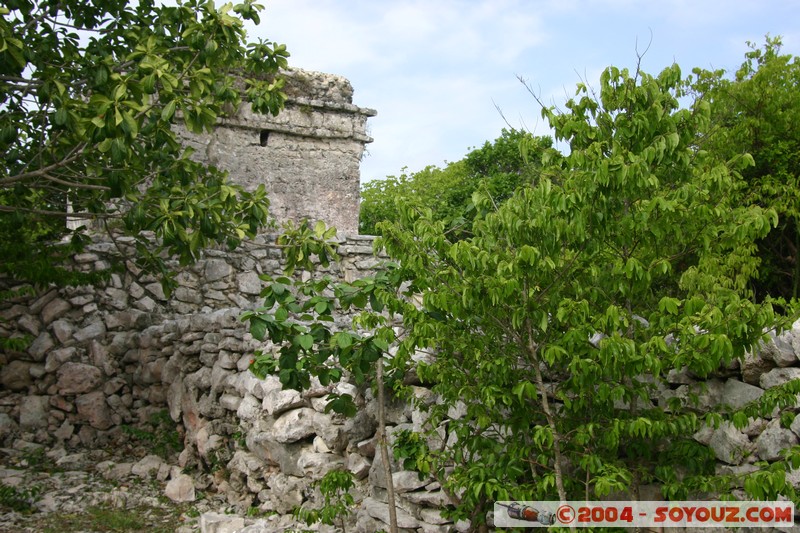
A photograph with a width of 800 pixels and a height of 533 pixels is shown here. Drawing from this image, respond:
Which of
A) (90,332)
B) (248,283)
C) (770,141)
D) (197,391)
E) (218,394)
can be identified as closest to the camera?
(218,394)

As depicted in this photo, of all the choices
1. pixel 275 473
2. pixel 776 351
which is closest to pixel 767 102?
pixel 776 351

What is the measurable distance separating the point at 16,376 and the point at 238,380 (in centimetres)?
299

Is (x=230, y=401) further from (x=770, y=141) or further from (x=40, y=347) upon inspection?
(x=770, y=141)

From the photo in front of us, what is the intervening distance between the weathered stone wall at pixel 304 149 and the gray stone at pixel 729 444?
7474 mm

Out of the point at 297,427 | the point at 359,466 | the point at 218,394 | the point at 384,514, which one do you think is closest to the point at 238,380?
the point at 218,394

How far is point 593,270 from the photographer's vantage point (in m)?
4.30

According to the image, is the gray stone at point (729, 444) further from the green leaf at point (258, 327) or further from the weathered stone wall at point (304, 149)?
the weathered stone wall at point (304, 149)

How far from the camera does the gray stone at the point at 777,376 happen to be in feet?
14.1

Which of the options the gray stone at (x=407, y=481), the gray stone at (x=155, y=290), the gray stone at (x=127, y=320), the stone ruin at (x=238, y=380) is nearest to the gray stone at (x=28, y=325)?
the stone ruin at (x=238, y=380)

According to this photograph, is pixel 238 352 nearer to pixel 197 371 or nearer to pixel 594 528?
pixel 197 371

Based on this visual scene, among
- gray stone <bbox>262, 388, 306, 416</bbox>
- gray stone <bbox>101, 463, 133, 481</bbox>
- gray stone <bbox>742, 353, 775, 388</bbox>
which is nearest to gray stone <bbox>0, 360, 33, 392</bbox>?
gray stone <bbox>101, 463, 133, 481</bbox>

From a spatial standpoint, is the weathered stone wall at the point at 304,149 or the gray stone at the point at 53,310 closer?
the gray stone at the point at 53,310

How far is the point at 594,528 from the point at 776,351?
1.39 meters

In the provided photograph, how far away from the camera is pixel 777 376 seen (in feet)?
14.3
